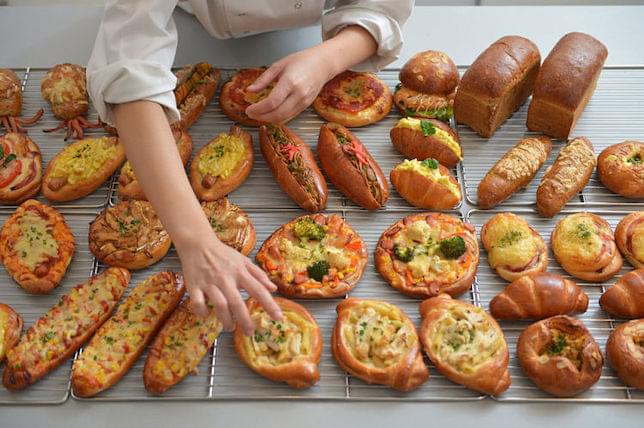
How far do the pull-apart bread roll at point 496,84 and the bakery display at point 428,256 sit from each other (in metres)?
0.56

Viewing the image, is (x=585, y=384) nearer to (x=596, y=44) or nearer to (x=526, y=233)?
(x=526, y=233)

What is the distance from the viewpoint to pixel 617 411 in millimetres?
2367

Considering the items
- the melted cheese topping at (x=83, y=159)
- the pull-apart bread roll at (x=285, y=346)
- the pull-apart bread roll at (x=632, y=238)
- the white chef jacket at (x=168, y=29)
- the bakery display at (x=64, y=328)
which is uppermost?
the white chef jacket at (x=168, y=29)

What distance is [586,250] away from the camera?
8.80 feet

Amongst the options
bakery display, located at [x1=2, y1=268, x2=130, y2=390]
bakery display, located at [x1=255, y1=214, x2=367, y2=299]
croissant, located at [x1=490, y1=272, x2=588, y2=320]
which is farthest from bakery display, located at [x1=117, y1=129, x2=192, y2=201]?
croissant, located at [x1=490, y1=272, x2=588, y2=320]

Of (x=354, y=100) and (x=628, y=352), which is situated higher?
(x=354, y=100)

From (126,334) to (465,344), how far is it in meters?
1.19

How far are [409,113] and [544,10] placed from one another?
1.15 metres

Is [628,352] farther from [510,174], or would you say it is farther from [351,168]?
[351,168]

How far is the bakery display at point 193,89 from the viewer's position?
316 cm

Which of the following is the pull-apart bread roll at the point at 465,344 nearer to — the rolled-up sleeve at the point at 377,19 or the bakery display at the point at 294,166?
the bakery display at the point at 294,166

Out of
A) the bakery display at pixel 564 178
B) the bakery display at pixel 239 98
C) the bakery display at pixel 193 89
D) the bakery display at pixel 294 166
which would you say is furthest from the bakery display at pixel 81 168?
the bakery display at pixel 564 178

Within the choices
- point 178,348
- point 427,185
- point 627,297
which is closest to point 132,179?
point 178,348

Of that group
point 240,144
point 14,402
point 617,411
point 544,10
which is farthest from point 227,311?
point 544,10
